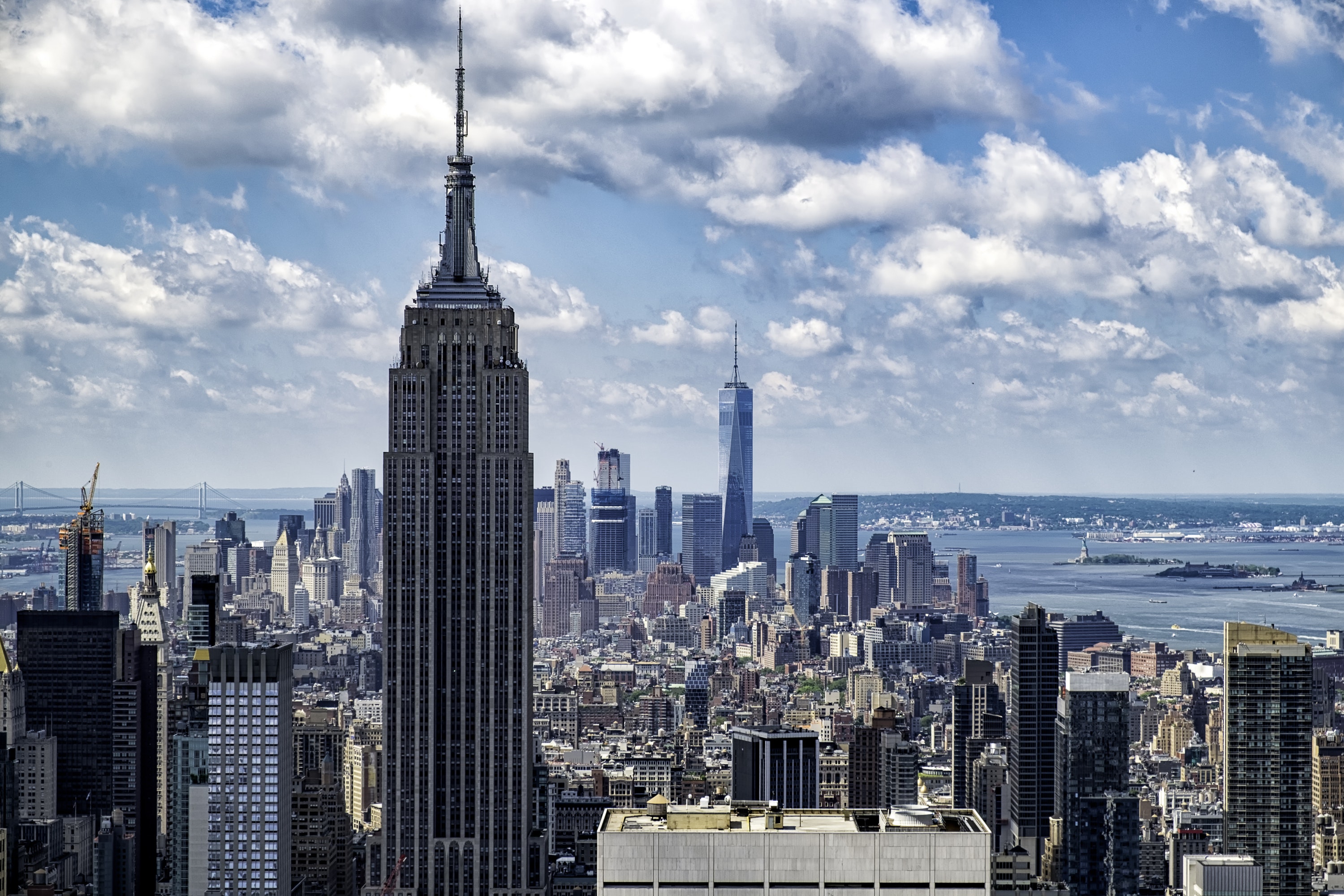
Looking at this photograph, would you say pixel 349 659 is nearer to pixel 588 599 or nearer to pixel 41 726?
pixel 41 726

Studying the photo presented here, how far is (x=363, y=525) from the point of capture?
31906 millimetres

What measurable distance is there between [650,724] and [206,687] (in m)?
20.4

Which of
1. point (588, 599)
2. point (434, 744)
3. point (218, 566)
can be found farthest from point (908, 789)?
point (588, 599)

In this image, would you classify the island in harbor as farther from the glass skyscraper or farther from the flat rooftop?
the flat rooftop

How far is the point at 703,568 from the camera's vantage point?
194 ft

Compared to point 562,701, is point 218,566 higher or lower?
higher

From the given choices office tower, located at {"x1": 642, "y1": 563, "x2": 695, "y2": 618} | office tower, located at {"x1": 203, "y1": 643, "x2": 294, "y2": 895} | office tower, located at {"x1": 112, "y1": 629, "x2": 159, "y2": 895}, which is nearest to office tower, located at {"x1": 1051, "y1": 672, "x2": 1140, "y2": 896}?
office tower, located at {"x1": 203, "y1": 643, "x2": 294, "y2": 895}

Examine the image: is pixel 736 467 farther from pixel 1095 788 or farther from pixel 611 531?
pixel 1095 788

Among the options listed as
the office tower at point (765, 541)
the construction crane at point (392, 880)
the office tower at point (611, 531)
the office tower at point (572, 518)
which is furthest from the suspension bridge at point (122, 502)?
the office tower at point (765, 541)

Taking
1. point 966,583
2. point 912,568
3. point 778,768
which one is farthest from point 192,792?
point 912,568

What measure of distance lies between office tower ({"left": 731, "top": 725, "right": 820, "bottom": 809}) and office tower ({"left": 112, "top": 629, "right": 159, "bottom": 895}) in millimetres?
7534

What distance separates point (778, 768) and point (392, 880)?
20.1 feet

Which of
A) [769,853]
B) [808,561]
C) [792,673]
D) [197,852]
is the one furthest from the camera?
[808,561]

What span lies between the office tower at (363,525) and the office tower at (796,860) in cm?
1457
